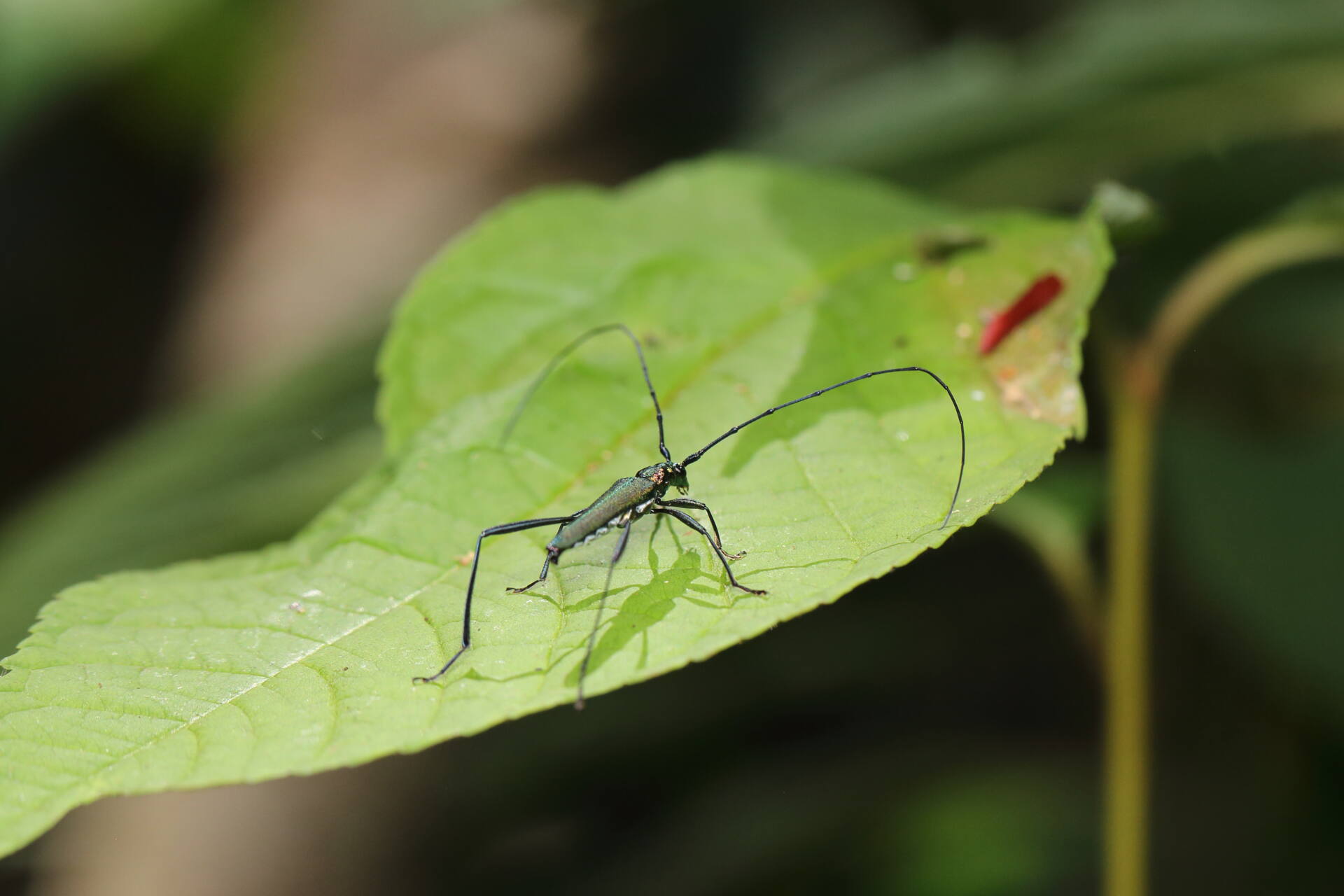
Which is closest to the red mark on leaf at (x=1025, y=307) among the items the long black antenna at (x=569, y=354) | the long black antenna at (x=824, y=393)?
the long black antenna at (x=824, y=393)

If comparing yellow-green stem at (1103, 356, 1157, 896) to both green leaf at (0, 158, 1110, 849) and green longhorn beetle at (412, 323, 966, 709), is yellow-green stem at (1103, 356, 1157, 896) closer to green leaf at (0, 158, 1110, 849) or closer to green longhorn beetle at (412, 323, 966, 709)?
green leaf at (0, 158, 1110, 849)

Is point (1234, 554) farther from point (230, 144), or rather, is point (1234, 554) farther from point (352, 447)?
point (230, 144)

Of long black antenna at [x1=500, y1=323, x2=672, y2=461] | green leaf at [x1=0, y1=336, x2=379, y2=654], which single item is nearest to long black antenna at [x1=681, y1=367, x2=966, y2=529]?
long black antenna at [x1=500, y1=323, x2=672, y2=461]

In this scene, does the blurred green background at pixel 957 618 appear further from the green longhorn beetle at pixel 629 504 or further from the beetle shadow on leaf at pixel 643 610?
the beetle shadow on leaf at pixel 643 610

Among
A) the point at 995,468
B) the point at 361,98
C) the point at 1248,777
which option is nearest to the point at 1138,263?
the point at 1248,777

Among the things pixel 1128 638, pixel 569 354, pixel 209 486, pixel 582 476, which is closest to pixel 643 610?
pixel 582 476
